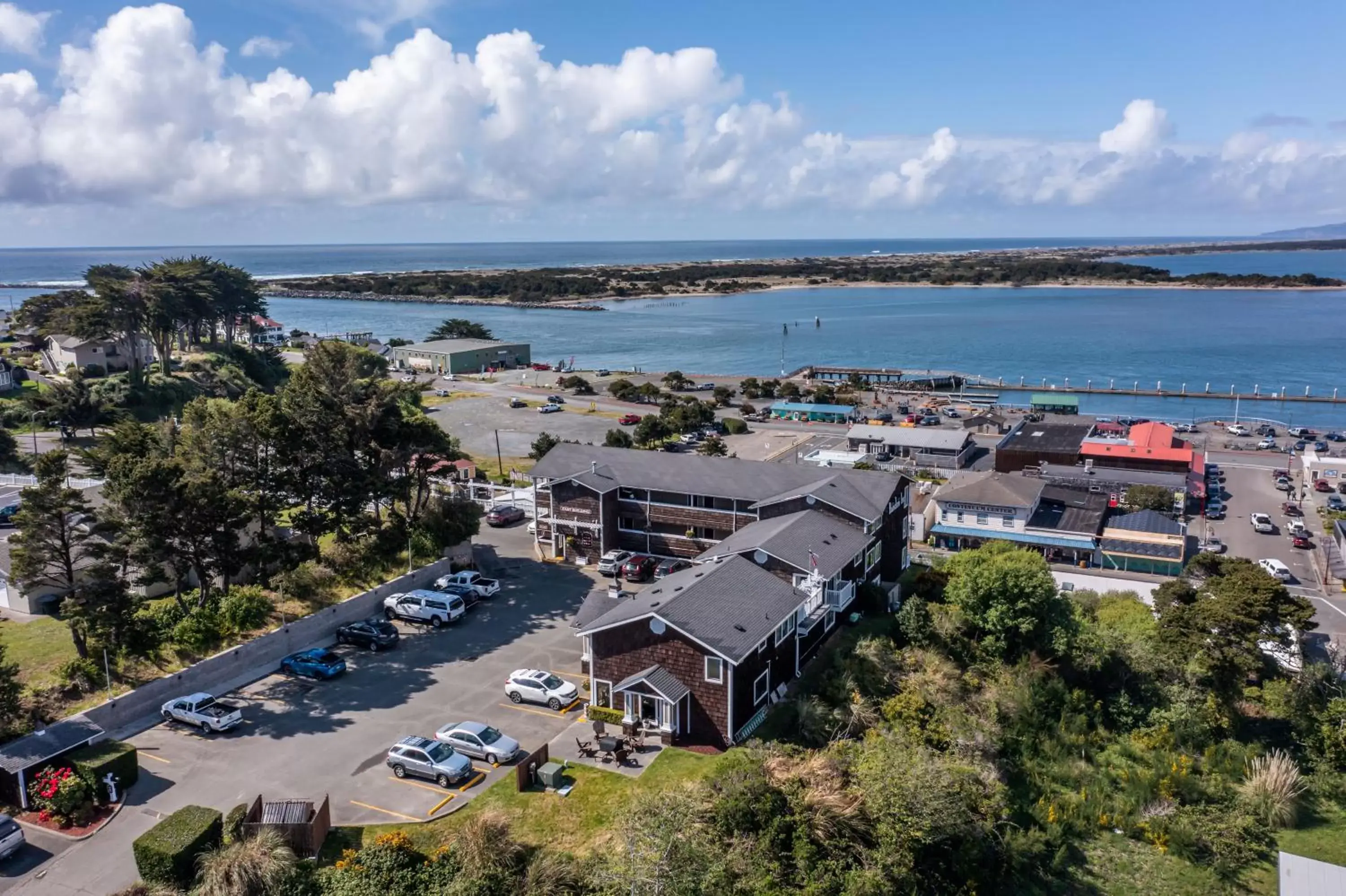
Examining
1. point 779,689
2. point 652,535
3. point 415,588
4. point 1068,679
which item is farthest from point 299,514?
point 1068,679

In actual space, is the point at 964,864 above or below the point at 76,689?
below

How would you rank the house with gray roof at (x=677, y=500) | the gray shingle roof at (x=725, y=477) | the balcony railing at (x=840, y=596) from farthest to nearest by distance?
1. the house with gray roof at (x=677, y=500)
2. the gray shingle roof at (x=725, y=477)
3. the balcony railing at (x=840, y=596)

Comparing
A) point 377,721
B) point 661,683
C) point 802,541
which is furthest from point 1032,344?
point 377,721

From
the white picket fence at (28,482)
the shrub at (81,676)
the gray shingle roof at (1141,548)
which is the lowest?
the gray shingle roof at (1141,548)

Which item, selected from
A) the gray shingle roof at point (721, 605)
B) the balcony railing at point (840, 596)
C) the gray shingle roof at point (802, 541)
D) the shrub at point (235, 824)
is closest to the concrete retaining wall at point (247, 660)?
the shrub at point (235, 824)

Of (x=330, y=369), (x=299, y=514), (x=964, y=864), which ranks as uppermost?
(x=330, y=369)

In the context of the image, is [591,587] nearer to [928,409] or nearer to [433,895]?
[433,895]

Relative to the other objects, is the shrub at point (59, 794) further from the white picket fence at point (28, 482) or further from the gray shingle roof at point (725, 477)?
the white picket fence at point (28, 482)
